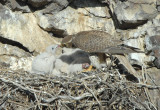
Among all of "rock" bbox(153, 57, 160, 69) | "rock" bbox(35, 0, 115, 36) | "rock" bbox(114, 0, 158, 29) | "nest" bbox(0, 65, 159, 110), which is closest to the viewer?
"nest" bbox(0, 65, 159, 110)

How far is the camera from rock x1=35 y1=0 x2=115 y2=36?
6.09 metres

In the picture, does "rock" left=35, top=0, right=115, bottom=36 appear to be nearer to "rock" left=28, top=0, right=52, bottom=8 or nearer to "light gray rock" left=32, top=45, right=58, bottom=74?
"rock" left=28, top=0, right=52, bottom=8

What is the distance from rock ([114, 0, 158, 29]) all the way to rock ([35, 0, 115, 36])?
304 mm

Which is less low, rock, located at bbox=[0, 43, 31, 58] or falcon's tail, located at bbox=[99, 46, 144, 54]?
falcon's tail, located at bbox=[99, 46, 144, 54]

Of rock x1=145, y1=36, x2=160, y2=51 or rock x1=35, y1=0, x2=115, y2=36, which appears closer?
rock x1=145, y1=36, x2=160, y2=51

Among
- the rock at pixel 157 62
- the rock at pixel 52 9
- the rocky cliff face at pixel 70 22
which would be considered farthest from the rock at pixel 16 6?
the rock at pixel 157 62

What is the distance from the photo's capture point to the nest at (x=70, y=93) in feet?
14.8

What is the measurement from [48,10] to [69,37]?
0.62 metres

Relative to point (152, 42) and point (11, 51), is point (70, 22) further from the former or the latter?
point (152, 42)

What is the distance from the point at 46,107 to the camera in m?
4.67

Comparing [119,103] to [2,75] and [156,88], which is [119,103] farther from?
[2,75]

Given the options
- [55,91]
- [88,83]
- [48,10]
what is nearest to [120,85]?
[88,83]

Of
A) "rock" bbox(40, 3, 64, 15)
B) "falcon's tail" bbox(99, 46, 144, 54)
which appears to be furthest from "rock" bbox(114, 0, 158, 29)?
"rock" bbox(40, 3, 64, 15)

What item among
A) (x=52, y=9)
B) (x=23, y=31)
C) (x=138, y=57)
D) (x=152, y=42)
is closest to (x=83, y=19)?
(x=52, y=9)
